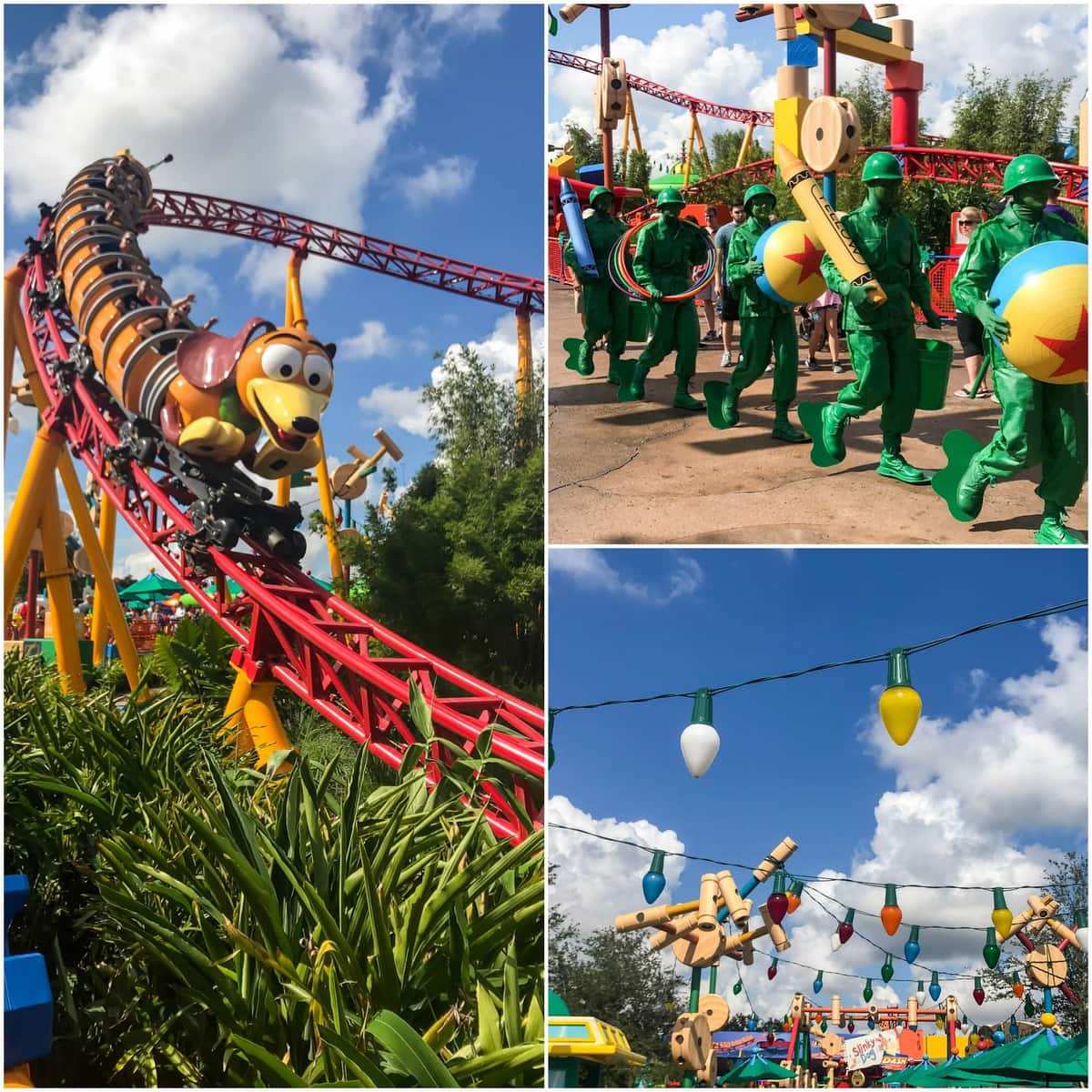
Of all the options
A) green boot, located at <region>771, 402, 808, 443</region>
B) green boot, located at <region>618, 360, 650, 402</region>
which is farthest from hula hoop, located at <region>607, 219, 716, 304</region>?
green boot, located at <region>771, 402, 808, 443</region>

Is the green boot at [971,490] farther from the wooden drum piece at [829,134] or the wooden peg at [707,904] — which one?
the wooden peg at [707,904]

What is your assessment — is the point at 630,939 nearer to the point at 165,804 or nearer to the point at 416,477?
the point at 165,804

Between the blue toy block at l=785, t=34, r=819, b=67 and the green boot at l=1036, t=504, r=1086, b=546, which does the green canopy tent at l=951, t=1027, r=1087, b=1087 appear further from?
the blue toy block at l=785, t=34, r=819, b=67

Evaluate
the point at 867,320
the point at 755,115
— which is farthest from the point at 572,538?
the point at 755,115

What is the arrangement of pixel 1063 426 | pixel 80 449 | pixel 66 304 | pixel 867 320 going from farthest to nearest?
pixel 66 304 < pixel 80 449 < pixel 867 320 < pixel 1063 426

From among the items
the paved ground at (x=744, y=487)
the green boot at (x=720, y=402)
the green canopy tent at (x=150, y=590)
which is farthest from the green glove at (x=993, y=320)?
the green canopy tent at (x=150, y=590)

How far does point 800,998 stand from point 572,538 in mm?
6260

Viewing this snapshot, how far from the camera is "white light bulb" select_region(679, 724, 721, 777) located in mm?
3508

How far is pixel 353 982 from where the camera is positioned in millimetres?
2834

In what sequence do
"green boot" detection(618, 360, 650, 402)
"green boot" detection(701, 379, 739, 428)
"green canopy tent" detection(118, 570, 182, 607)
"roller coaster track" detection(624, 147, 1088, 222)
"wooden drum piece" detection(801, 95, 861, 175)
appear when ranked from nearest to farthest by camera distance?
1. "wooden drum piece" detection(801, 95, 861, 175)
2. "green boot" detection(701, 379, 739, 428)
3. "green boot" detection(618, 360, 650, 402)
4. "roller coaster track" detection(624, 147, 1088, 222)
5. "green canopy tent" detection(118, 570, 182, 607)

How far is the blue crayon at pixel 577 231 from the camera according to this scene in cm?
786

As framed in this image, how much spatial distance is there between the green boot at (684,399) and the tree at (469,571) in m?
5.51

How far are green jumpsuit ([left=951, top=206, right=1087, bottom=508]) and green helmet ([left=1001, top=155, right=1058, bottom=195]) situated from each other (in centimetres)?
14

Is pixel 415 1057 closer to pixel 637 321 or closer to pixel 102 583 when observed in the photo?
pixel 637 321
